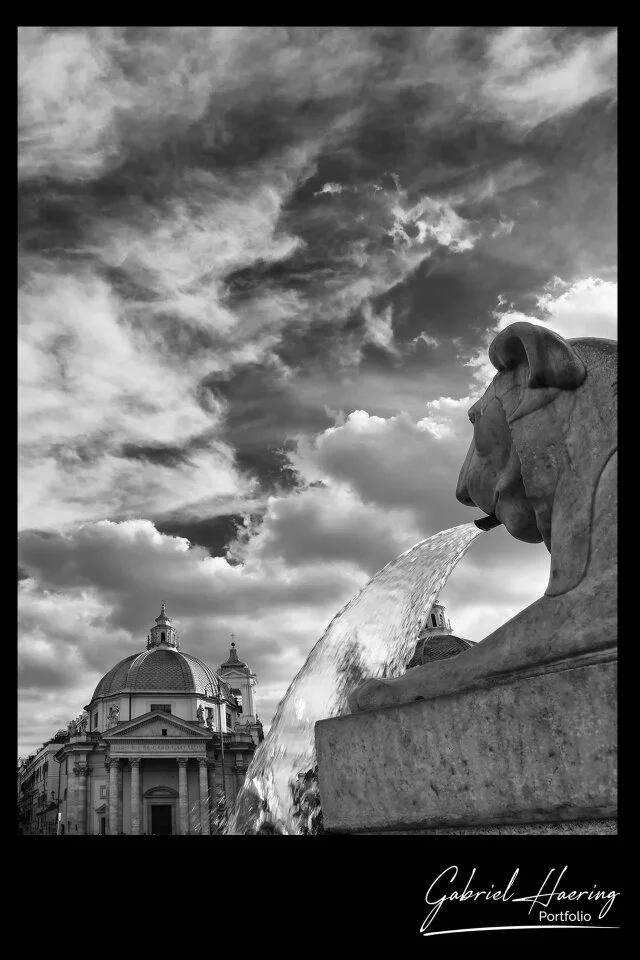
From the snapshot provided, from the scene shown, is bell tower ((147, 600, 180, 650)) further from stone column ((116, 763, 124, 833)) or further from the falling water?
the falling water

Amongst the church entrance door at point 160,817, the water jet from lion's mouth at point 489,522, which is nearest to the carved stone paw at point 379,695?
the water jet from lion's mouth at point 489,522

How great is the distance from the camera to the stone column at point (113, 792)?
58250 millimetres

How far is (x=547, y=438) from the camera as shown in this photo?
2.83 m

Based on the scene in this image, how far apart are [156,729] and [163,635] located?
43.5 ft

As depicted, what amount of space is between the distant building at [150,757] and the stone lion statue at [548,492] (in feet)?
190

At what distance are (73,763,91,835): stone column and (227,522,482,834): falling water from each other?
2448 inches

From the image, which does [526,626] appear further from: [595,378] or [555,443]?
[595,378]

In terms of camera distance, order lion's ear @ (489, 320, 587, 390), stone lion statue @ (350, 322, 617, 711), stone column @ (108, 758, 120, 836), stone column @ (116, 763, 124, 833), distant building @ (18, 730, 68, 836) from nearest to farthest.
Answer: stone lion statue @ (350, 322, 617, 711) < lion's ear @ (489, 320, 587, 390) < stone column @ (108, 758, 120, 836) < stone column @ (116, 763, 124, 833) < distant building @ (18, 730, 68, 836)

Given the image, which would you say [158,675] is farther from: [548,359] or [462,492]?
[548,359]

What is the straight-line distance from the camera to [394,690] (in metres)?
2.74
